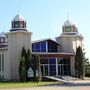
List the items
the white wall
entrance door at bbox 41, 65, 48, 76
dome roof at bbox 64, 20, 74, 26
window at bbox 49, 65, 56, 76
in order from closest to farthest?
the white wall < entrance door at bbox 41, 65, 48, 76 < window at bbox 49, 65, 56, 76 < dome roof at bbox 64, 20, 74, 26

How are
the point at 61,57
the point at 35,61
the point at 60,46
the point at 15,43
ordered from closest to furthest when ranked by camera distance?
the point at 35,61
the point at 15,43
the point at 61,57
the point at 60,46

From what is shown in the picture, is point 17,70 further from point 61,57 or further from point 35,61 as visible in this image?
point 61,57

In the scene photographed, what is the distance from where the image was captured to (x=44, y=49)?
63.0m

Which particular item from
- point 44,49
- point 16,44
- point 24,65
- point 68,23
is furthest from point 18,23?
point 68,23

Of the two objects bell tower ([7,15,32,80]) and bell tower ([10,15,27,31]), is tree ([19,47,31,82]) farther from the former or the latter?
bell tower ([10,15,27,31])

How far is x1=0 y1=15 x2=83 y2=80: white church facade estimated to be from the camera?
5791cm

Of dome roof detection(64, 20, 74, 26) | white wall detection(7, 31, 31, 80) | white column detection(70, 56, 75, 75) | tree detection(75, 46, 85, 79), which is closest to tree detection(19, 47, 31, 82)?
white wall detection(7, 31, 31, 80)

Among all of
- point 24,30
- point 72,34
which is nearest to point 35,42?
point 24,30

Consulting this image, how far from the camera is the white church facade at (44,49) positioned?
57.9 metres

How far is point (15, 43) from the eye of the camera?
190ft

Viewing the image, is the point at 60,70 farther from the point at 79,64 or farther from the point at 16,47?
the point at 16,47

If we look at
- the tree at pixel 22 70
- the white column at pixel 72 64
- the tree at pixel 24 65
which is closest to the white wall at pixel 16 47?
the tree at pixel 24 65

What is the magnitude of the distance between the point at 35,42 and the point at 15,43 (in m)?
5.35

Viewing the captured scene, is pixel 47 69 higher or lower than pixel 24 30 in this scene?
lower
